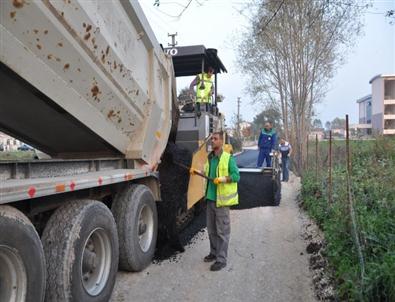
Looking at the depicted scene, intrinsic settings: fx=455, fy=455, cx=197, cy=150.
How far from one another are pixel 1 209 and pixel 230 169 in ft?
10.7

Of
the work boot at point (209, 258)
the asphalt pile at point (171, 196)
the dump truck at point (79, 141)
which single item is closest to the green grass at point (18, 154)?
the dump truck at point (79, 141)

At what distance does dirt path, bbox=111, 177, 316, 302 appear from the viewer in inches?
184

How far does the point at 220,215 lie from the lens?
565cm

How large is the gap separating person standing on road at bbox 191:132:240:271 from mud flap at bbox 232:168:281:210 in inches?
144

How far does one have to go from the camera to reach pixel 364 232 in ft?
14.8

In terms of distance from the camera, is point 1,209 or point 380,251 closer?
point 1,209

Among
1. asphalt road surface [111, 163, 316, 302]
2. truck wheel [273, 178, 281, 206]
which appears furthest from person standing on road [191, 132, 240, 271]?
truck wheel [273, 178, 281, 206]

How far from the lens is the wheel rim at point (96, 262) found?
407cm

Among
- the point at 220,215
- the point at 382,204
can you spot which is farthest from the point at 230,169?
the point at 382,204

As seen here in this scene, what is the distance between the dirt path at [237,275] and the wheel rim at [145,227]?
11.7 inches

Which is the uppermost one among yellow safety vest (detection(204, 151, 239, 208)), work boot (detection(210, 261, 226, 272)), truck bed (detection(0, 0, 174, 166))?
truck bed (detection(0, 0, 174, 166))

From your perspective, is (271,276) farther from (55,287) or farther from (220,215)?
(55,287)

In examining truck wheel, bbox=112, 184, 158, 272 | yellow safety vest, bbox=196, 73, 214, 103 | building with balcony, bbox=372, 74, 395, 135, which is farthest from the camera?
building with balcony, bbox=372, 74, 395, 135

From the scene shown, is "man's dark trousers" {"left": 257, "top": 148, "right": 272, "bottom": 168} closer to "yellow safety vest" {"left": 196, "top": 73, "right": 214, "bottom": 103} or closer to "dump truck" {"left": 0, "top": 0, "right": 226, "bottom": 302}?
"yellow safety vest" {"left": 196, "top": 73, "right": 214, "bottom": 103}
